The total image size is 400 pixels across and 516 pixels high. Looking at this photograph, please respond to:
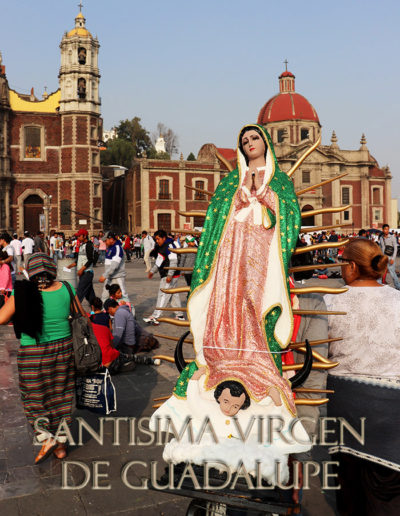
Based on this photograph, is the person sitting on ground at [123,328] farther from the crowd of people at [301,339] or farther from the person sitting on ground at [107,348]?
the person sitting on ground at [107,348]

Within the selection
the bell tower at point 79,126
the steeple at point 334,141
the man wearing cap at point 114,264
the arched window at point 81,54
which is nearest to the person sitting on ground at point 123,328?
the man wearing cap at point 114,264

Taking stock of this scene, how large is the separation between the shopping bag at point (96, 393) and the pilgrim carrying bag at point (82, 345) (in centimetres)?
18

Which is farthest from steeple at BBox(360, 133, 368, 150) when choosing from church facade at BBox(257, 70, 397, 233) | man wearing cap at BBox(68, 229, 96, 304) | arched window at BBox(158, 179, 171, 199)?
man wearing cap at BBox(68, 229, 96, 304)

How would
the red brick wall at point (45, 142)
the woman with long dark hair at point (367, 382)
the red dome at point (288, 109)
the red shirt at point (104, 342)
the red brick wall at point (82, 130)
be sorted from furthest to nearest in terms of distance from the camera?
the red dome at point (288, 109), the red brick wall at point (45, 142), the red brick wall at point (82, 130), the red shirt at point (104, 342), the woman with long dark hair at point (367, 382)

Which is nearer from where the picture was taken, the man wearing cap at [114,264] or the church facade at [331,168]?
the man wearing cap at [114,264]

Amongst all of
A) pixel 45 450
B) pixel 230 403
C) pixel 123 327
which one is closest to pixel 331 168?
pixel 123 327

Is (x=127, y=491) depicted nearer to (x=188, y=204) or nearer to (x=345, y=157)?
(x=188, y=204)

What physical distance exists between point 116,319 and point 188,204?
34599 mm

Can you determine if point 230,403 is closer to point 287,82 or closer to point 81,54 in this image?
→ point 81,54

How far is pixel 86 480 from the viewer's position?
3.57 meters

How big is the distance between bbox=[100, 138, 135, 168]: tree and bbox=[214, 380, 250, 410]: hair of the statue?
185ft

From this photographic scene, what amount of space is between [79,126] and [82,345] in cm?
3632

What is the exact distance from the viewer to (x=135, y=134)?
194ft

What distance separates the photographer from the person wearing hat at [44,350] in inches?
145
